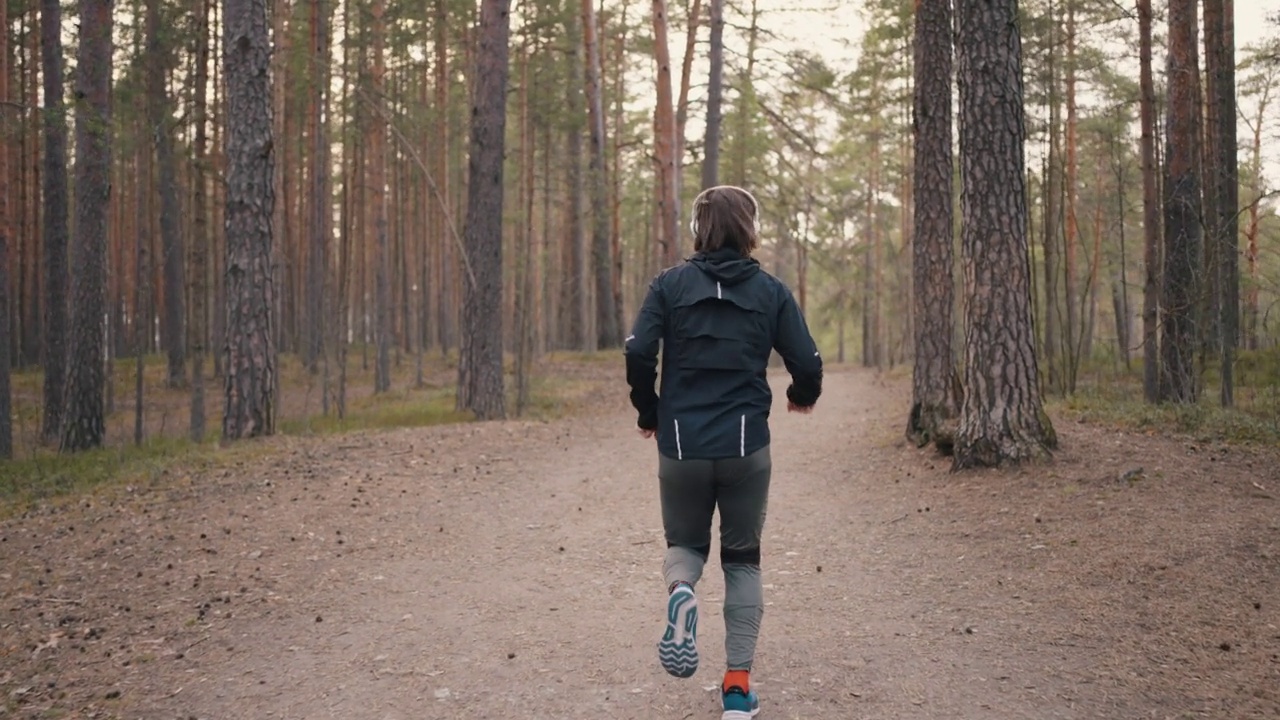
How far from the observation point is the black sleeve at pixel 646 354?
161 inches

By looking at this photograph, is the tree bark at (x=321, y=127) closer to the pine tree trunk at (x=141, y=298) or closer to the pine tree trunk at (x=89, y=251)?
the pine tree trunk at (x=141, y=298)

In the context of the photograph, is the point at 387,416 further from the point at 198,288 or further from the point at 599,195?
the point at 599,195

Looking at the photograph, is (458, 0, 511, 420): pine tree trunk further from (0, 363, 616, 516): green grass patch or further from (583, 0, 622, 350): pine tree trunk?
(583, 0, 622, 350): pine tree trunk

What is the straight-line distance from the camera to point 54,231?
16.1 meters

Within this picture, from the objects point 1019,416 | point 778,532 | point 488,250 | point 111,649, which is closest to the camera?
point 111,649

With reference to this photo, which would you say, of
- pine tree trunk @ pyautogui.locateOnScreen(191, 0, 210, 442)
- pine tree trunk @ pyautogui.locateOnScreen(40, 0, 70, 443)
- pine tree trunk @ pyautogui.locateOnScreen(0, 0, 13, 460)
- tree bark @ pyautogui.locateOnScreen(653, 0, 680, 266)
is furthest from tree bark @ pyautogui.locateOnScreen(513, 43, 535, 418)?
pine tree trunk @ pyautogui.locateOnScreen(0, 0, 13, 460)

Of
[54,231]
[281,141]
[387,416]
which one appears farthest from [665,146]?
[54,231]

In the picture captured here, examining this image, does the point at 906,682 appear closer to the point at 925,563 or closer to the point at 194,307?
the point at 925,563

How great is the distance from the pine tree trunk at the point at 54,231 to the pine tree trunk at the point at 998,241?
41.0 ft

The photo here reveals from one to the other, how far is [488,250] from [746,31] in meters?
9.99

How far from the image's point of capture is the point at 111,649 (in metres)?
5.51

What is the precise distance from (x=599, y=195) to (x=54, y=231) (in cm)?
1361

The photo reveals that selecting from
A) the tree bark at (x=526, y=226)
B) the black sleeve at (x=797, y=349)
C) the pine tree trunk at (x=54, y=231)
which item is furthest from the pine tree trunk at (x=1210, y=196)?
the pine tree trunk at (x=54, y=231)

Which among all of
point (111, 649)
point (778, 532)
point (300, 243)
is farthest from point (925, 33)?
point (300, 243)
